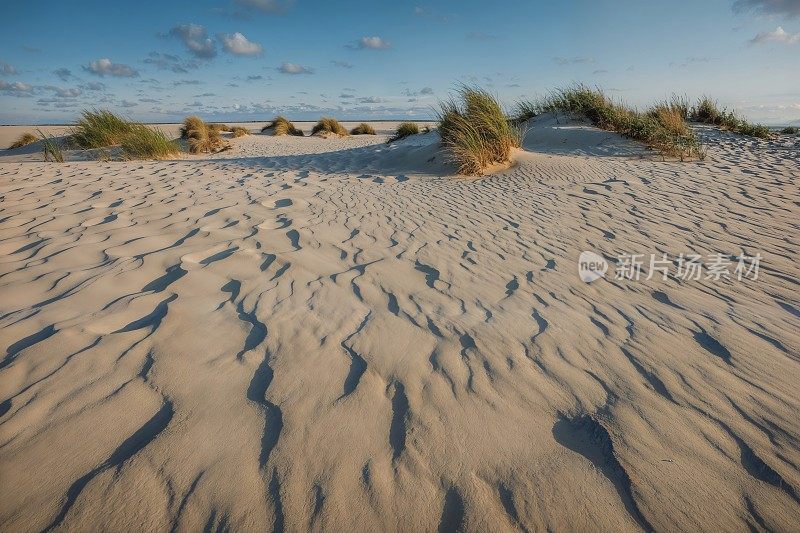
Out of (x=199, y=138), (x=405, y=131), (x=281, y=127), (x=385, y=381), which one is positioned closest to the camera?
(x=385, y=381)

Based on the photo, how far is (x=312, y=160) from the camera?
8883 mm

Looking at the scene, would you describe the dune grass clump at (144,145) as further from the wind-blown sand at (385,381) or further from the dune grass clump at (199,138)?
the wind-blown sand at (385,381)

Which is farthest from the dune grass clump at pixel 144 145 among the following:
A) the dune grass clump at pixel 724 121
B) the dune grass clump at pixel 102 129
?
the dune grass clump at pixel 724 121

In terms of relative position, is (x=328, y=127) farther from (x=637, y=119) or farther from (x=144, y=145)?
(x=637, y=119)

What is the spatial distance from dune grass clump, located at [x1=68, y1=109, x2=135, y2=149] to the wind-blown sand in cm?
869

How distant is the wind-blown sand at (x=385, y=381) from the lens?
114 cm

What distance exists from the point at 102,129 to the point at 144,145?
216cm

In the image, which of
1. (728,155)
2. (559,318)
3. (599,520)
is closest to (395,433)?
(599,520)

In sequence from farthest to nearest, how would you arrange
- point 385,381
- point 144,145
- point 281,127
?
point 281,127 < point 144,145 < point 385,381

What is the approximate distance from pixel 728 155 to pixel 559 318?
26.7 ft

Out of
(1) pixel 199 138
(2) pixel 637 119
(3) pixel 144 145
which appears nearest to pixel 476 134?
(2) pixel 637 119

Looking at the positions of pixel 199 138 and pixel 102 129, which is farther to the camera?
pixel 199 138

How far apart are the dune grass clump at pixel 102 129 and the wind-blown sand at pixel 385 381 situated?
8689mm

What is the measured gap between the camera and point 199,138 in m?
12.4
